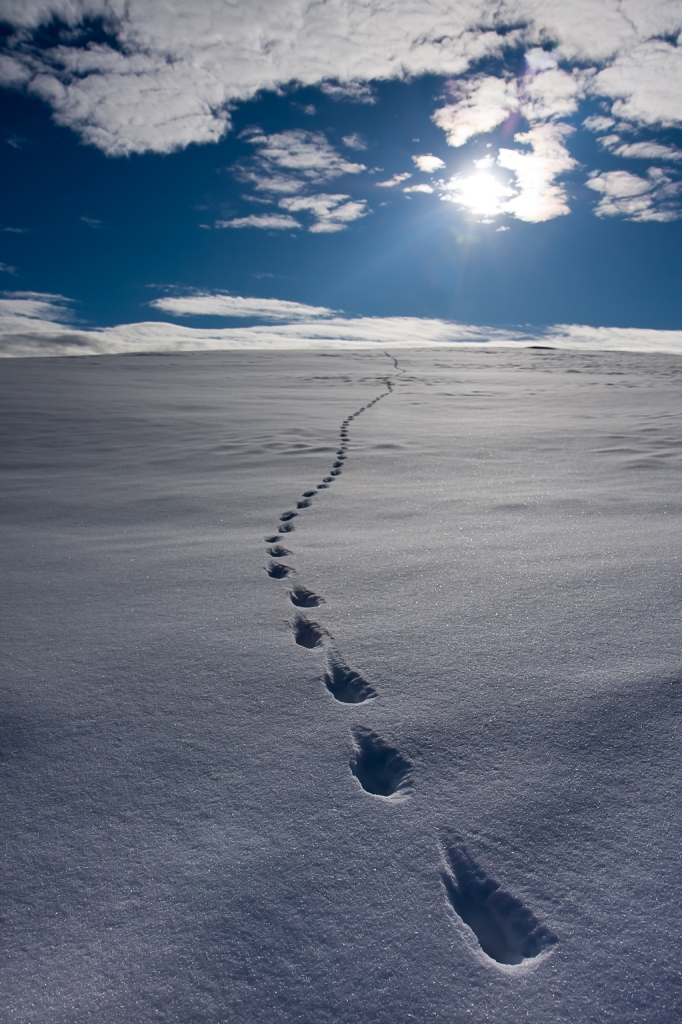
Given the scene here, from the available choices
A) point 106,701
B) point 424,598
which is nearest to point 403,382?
point 424,598

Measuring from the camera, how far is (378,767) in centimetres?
110

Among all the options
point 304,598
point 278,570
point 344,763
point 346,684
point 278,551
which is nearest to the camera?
point 344,763

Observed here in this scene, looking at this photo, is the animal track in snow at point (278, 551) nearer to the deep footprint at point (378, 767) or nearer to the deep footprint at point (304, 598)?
the deep footprint at point (304, 598)

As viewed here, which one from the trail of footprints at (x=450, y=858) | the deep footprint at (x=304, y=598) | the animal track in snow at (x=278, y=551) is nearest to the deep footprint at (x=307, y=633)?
the trail of footprints at (x=450, y=858)

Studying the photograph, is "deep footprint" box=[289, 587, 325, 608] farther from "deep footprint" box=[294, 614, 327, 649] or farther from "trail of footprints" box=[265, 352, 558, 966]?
"deep footprint" box=[294, 614, 327, 649]

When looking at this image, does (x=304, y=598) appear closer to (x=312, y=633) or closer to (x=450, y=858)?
(x=312, y=633)

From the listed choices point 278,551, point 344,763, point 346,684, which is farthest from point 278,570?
point 344,763

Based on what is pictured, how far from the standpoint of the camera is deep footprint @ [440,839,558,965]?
30.8 inches

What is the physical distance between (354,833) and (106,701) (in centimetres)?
65

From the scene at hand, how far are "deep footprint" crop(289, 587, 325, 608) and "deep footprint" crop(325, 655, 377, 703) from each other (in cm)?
36

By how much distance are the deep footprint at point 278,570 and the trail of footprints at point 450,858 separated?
7.6 inches

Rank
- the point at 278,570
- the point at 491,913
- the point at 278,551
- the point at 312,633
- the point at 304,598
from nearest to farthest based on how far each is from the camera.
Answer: the point at 491,913, the point at 312,633, the point at 304,598, the point at 278,570, the point at 278,551

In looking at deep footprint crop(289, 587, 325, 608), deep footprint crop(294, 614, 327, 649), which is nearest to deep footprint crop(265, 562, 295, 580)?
deep footprint crop(289, 587, 325, 608)

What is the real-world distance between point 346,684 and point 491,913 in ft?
1.90
